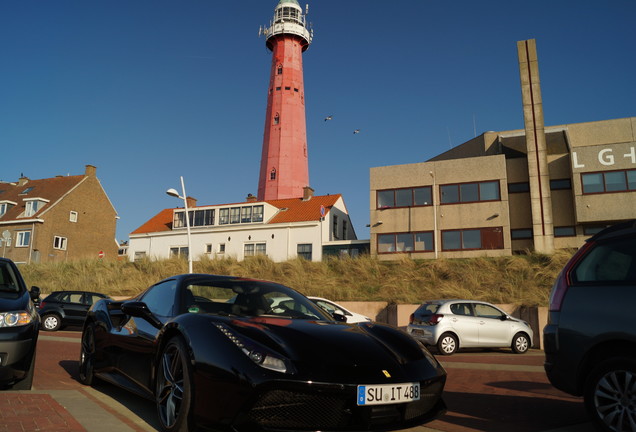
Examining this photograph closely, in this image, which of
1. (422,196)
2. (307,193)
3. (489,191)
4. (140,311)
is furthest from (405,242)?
(140,311)

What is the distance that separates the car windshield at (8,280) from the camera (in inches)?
224

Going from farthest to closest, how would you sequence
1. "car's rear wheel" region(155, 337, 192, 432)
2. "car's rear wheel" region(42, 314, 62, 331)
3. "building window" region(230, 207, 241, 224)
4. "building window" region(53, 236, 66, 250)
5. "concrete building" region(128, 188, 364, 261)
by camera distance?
"building window" region(53, 236, 66, 250), "building window" region(230, 207, 241, 224), "concrete building" region(128, 188, 364, 261), "car's rear wheel" region(42, 314, 62, 331), "car's rear wheel" region(155, 337, 192, 432)

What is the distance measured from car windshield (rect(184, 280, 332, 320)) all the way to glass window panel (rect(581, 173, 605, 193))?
29.0 meters

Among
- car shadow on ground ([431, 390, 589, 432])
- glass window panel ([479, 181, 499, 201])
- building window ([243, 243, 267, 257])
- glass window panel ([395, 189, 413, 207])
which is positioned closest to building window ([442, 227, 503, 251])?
glass window panel ([479, 181, 499, 201])

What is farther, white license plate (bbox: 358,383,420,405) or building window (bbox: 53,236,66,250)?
building window (bbox: 53,236,66,250)

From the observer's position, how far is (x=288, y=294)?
4.85 meters

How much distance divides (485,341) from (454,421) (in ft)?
30.2

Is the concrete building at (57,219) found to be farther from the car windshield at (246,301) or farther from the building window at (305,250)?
the car windshield at (246,301)

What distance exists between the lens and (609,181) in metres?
28.5

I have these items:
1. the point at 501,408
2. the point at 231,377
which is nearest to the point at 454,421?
the point at 501,408

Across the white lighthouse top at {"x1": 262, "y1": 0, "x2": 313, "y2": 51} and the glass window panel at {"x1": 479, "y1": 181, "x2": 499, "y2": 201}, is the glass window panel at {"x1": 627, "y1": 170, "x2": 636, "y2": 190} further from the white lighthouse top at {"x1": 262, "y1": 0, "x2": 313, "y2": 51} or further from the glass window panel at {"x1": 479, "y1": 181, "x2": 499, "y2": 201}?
the white lighthouse top at {"x1": 262, "y1": 0, "x2": 313, "y2": 51}

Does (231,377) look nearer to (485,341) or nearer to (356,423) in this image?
(356,423)

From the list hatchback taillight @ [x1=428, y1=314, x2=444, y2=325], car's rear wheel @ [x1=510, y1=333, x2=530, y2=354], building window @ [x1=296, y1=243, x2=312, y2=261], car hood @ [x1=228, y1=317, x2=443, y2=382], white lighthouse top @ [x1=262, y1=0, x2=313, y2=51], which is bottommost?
car's rear wheel @ [x1=510, y1=333, x2=530, y2=354]

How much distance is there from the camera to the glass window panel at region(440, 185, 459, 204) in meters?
31.3
